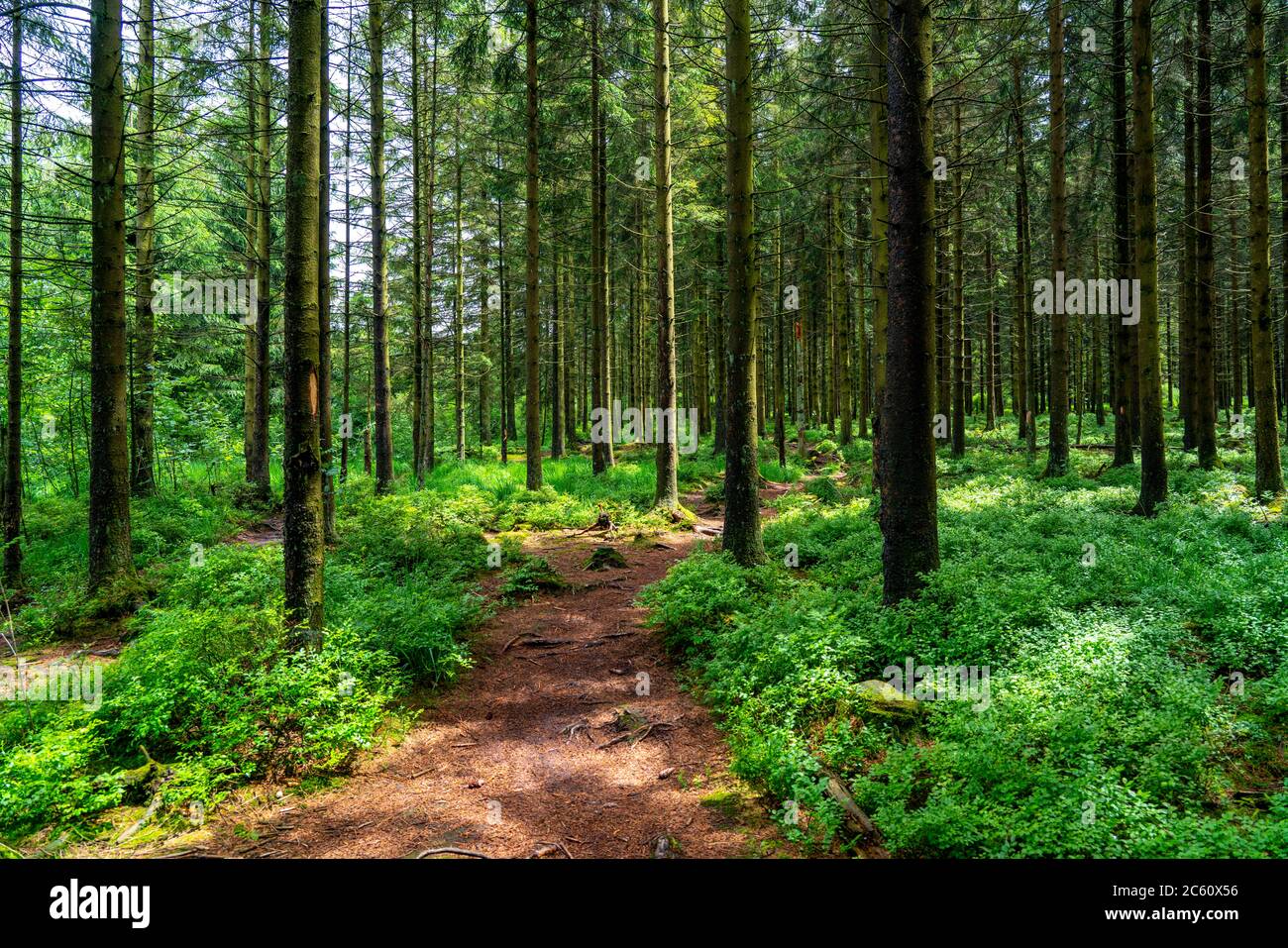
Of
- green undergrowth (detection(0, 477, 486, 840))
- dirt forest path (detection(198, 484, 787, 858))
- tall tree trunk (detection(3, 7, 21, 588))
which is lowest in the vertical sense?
dirt forest path (detection(198, 484, 787, 858))

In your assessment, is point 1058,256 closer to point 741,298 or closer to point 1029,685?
point 741,298

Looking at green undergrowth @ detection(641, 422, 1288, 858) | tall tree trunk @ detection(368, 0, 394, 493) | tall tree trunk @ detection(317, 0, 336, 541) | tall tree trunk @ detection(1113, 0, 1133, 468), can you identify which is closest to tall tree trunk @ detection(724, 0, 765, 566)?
green undergrowth @ detection(641, 422, 1288, 858)

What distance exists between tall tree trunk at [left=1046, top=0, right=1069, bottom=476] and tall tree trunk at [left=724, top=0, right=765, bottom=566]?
940 centimetres

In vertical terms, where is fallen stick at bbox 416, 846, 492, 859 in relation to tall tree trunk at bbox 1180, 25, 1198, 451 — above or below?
below

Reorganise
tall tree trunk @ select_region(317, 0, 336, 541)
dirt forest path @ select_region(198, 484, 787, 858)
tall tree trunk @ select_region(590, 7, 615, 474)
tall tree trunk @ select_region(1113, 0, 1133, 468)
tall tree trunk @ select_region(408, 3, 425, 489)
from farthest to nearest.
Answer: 1. tall tree trunk @ select_region(408, 3, 425, 489)
2. tall tree trunk @ select_region(590, 7, 615, 474)
3. tall tree trunk @ select_region(1113, 0, 1133, 468)
4. tall tree trunk @ select_region(317, 0, 336, 541)
5. dirt forest path @ select_region(198, 484, 787, 858)

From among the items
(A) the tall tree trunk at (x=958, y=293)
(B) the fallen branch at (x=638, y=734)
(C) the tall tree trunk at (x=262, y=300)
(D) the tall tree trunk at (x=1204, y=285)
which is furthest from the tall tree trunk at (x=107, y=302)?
(D) the tall tree trunk at (x=1204, y=285)

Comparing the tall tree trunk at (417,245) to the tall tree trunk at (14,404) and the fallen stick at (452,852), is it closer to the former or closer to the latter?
the tall tree trunk at (14,404)

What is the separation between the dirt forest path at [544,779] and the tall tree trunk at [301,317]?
1.69 meters

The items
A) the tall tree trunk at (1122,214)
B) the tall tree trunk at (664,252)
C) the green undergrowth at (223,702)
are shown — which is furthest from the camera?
the tall tree trunk at (1122,214)

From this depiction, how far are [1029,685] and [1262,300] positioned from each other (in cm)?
1157

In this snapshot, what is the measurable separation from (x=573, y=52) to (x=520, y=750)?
1785 centimetres

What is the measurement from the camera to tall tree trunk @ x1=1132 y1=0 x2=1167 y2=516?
10523mm

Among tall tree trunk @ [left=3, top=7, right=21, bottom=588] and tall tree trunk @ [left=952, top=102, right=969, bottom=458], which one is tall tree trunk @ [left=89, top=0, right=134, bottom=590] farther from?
tall tree trunk @ [left=952, top=102, right=969, bottom=458]

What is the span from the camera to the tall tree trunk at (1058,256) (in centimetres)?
1417
